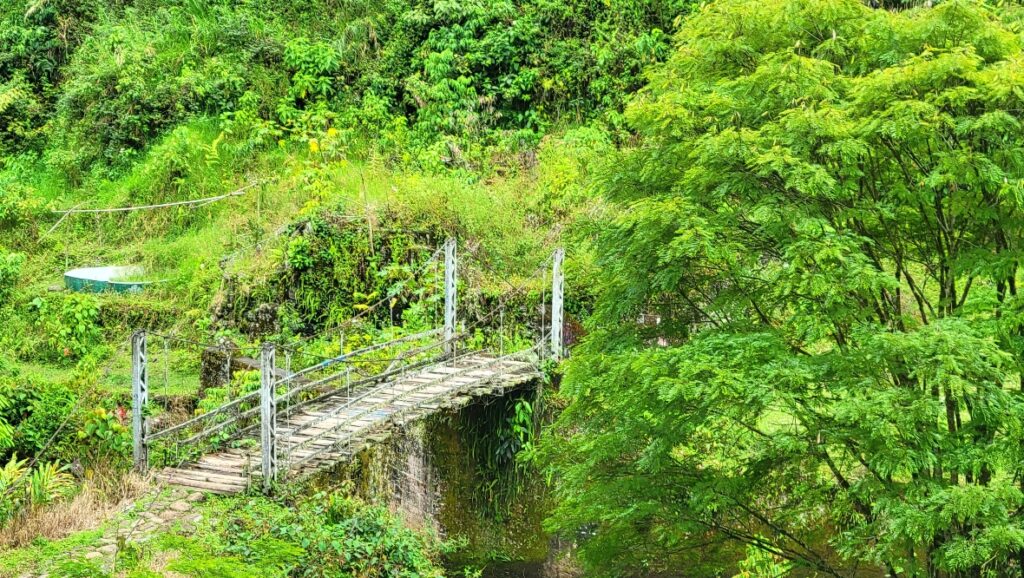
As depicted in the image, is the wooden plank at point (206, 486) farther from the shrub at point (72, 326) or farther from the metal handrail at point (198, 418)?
the shrub at point (72, 326)

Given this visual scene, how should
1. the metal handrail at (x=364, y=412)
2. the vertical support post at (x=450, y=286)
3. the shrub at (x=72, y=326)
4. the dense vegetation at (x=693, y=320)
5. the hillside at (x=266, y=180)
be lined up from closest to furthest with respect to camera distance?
the dense vegetation at (x=693, y=320) → the metal handrail at (x=364, y=412) → the hillside at (x=266, y=180) → the vertical support post at (x=450, y=286) → the shrub at (x=72, y=326)

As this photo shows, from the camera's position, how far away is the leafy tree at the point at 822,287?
7520mm

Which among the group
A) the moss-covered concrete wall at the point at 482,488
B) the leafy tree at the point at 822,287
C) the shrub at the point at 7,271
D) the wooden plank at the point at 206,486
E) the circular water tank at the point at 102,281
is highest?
the leafy tree at the point at 822,287

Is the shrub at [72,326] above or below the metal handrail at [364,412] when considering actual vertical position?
below

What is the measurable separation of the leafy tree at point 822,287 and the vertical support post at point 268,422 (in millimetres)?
3027

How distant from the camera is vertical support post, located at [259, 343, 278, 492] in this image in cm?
1016

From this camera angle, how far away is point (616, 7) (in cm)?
2416

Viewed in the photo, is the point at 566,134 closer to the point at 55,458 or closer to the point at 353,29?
the point at 353,29

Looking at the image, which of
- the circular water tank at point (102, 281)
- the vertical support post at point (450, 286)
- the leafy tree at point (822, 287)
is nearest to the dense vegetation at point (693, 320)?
the leafy tree at point (822, 287)

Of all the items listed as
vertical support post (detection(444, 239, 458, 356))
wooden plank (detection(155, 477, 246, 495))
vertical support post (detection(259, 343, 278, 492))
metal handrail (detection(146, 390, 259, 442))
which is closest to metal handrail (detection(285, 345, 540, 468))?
vertical support post (detection(259, 343, 278, 492))

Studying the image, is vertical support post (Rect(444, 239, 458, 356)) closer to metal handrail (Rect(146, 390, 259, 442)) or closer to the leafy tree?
metal handrail (Rect(146, 390, 259, 442))

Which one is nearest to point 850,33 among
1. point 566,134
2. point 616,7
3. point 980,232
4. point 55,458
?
point 980,232

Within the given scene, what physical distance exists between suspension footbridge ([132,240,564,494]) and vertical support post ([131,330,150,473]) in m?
0.01

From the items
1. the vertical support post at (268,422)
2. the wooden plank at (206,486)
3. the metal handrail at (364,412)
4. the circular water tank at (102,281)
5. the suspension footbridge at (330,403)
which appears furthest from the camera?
the circular water tank at (102,281)
